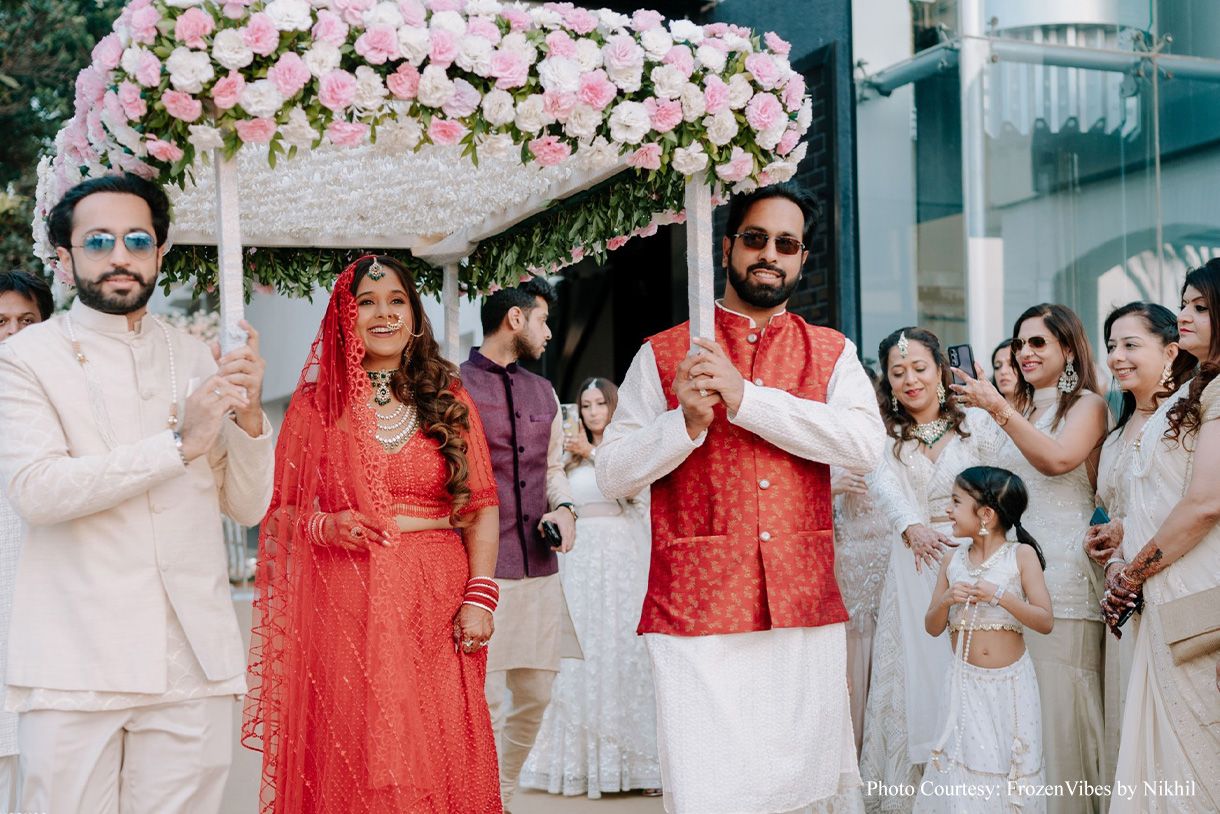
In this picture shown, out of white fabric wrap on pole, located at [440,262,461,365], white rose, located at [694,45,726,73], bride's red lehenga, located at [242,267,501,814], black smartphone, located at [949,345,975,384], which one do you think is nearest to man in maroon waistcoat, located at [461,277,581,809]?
white fabric wrap on pole, located at [440,262,461,365]

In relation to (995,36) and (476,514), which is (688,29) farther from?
(995,36)

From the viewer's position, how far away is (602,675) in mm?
6035

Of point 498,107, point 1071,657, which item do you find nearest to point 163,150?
point 498,107

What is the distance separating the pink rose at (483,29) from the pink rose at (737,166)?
74 centimetres

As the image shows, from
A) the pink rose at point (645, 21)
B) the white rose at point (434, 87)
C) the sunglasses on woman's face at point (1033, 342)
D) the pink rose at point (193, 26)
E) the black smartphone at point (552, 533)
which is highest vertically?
the pink rose at point (645, 21)

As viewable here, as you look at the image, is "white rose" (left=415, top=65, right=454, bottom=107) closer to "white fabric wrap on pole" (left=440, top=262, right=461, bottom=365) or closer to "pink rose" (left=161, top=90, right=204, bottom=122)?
"pink rose" (left=161, top=90, right=204, bottom=122)

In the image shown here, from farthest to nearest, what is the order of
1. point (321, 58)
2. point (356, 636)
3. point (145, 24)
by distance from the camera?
point (356, 636), point (321, 58), point (145, 24)

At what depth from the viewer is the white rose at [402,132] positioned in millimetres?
3074

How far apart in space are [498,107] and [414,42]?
0.27 meters

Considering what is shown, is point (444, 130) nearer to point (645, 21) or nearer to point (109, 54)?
point (645, 21)

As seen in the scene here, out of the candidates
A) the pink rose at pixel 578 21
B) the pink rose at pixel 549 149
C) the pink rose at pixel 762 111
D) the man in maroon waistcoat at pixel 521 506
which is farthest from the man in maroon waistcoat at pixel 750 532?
the man in maroon waistcoat at pixel 521 506

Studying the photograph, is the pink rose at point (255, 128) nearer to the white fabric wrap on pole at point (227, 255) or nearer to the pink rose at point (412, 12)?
the white fabric wrap on pole at point (227, 255)

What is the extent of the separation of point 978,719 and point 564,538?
67.6 inches

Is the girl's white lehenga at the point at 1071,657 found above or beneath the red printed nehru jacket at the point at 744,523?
beneath
